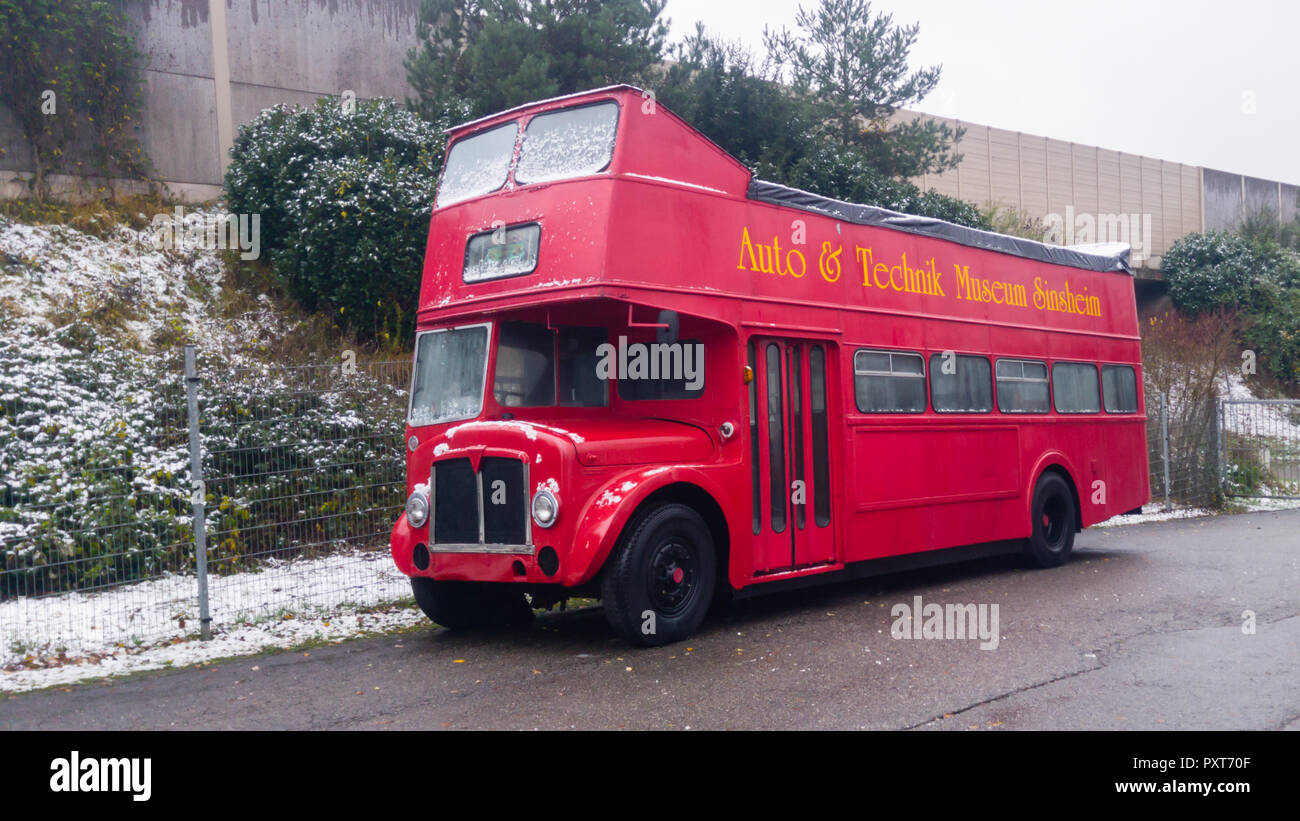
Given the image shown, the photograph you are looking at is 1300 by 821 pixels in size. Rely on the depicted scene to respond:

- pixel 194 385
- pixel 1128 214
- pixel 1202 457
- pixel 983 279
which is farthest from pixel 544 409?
pixel 1128 214

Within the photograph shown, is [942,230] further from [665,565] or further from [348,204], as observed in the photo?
[348,204]

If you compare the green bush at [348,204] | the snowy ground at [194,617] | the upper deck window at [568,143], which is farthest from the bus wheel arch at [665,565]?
the green bush at [348,204]

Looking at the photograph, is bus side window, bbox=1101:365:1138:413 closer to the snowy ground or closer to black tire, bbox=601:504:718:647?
black tire, bbox=601:504:718:647

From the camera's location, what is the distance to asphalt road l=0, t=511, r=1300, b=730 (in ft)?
18.8

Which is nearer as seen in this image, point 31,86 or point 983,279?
point 983,279

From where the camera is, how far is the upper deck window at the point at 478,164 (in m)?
8.46

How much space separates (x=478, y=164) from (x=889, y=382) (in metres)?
4.06

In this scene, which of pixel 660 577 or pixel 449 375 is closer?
pixel 660 577

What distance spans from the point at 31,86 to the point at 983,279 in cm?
1357

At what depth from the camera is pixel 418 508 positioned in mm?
7977

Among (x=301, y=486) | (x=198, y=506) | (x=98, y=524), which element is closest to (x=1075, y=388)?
(x=301, y=486)

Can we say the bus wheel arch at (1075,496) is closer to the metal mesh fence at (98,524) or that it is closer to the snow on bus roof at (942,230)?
the snow on bus roof at (942,230)

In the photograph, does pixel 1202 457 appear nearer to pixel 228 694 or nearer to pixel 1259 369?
pixel 1259 369
